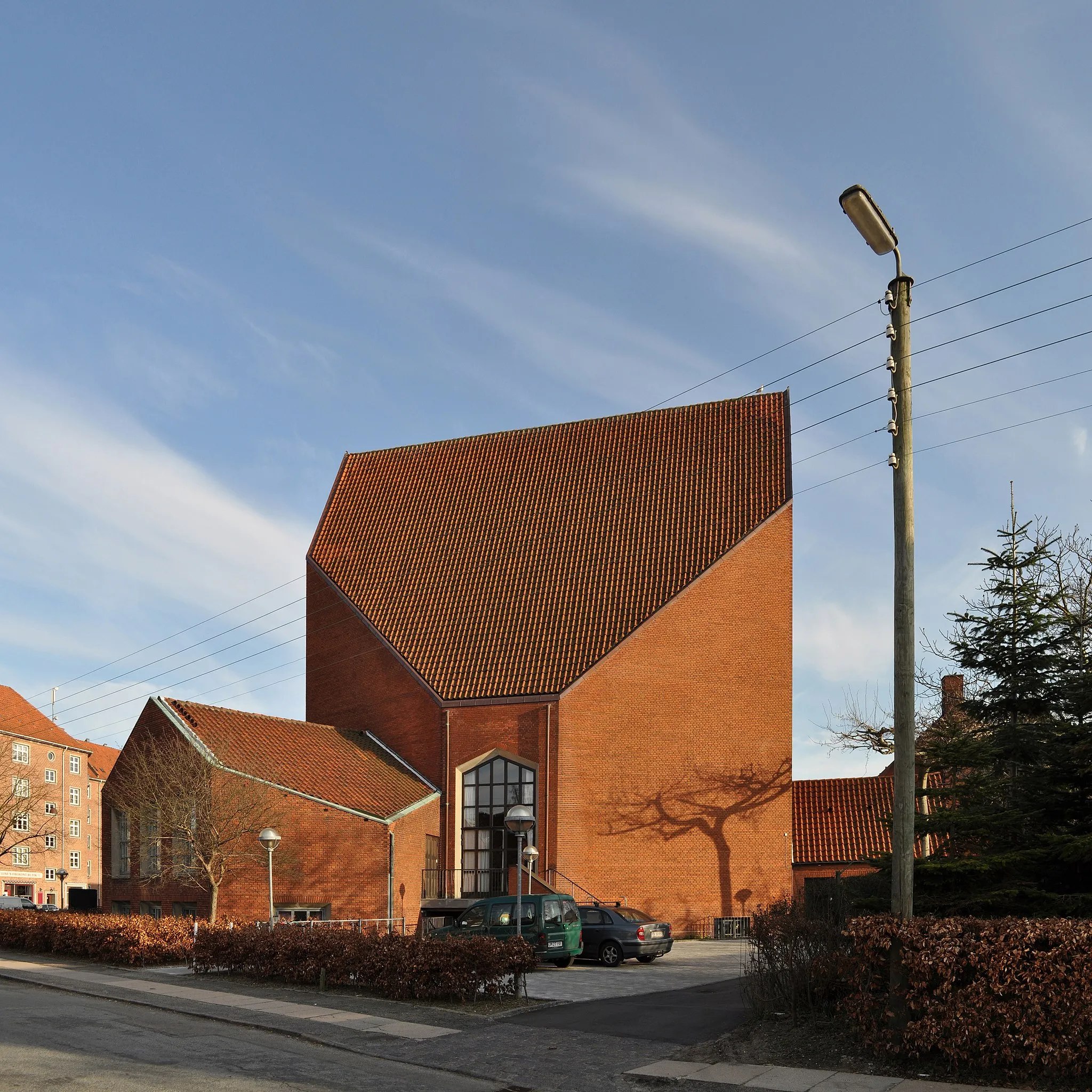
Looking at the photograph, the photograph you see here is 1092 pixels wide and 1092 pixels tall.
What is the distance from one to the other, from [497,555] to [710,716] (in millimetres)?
9872

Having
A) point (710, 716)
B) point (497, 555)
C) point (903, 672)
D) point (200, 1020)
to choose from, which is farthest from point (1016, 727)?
A: point (497, 555)

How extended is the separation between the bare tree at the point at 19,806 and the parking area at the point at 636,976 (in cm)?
3321

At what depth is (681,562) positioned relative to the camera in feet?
129

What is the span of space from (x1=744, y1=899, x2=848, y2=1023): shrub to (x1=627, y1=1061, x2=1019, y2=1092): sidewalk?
1617mm

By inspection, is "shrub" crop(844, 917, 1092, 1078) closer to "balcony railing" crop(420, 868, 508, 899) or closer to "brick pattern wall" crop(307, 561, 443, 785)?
"balcony railing" crop(420, 868, 508, 899)

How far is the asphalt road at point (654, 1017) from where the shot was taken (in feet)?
54.6

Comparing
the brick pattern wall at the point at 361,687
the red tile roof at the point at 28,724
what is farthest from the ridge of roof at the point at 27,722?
the brick pattern wall at the point at 361,687

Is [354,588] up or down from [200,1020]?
up

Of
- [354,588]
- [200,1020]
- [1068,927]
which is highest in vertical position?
[354,588]

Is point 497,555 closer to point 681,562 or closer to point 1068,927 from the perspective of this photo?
point 681,562

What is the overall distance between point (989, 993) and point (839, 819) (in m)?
28.6

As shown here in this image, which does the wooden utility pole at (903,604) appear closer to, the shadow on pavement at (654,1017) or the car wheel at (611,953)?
the shadow on pavement at (654,1017)

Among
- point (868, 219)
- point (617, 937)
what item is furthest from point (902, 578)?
point (617, 937)

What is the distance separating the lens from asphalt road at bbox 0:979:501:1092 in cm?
1247
